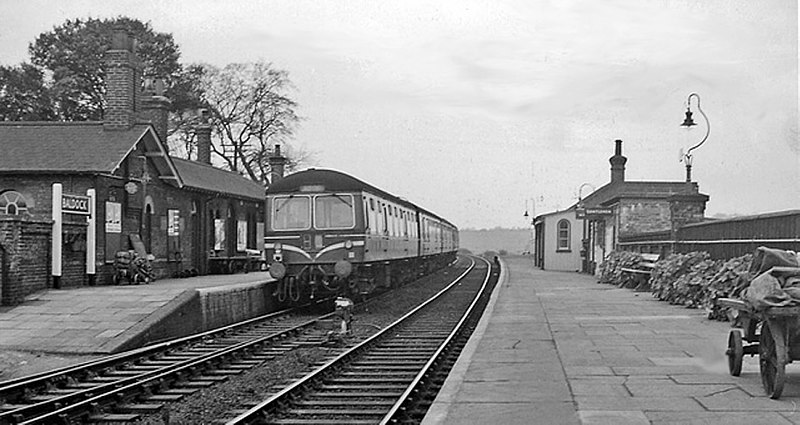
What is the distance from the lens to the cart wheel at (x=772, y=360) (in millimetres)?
8031

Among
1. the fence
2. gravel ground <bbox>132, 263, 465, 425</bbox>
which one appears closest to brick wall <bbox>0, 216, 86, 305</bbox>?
gravel ground <bbox>132, 263, 465, 425</bbox>

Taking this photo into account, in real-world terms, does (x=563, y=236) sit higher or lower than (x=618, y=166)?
lower

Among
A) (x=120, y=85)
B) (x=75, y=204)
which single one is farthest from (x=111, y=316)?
(x=120, y=85)

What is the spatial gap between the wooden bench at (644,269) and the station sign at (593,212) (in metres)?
6.79

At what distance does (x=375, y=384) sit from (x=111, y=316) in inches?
266

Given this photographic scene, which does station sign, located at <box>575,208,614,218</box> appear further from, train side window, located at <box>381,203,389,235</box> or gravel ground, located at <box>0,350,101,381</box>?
gravel ground, located at <box>0,350,101,381</box>

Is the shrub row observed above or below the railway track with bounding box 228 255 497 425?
above

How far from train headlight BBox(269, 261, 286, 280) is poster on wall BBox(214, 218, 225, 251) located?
9.62 m

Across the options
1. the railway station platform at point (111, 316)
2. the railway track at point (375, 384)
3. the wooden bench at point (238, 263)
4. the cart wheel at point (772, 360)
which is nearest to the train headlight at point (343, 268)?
the railway station platform at point (111, 316)

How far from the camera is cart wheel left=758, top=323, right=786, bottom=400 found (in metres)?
8.03

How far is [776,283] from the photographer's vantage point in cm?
820

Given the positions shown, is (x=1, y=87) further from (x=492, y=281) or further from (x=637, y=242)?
(x=637, y=242)

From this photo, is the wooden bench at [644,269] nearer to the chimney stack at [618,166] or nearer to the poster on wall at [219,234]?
the poster on wall at [219,234]

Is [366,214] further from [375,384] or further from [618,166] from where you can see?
[618,166]
